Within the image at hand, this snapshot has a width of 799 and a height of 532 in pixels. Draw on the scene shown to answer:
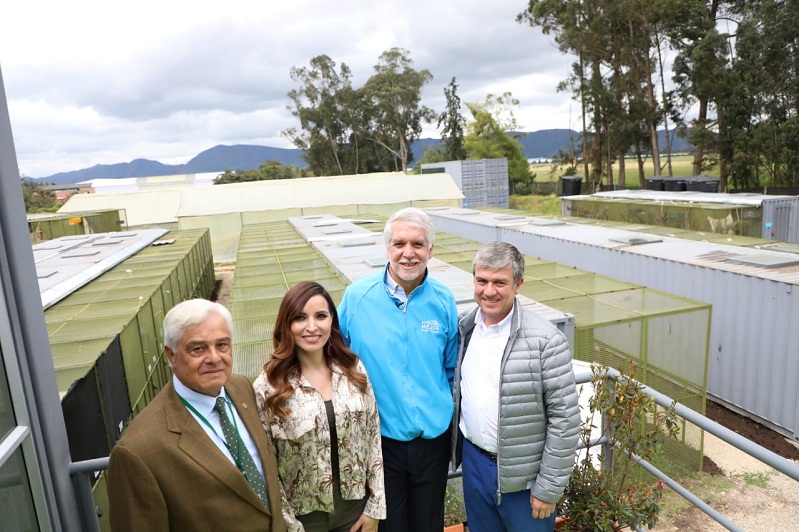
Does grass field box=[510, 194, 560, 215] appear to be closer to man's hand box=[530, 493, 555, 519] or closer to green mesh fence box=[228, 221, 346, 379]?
green mesh fence box=[228, 221, 346, 379]

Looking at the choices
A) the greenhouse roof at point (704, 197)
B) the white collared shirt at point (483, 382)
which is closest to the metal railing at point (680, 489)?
the white collared shirt at point (483, 382)

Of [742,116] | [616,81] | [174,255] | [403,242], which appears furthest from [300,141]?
[403,242]

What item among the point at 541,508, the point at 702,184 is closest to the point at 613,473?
the point at 541,508

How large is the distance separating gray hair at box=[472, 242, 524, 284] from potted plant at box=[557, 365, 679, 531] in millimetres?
1020

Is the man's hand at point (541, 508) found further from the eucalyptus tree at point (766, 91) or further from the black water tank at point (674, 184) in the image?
the eucalyptus tree at point (766, 91)

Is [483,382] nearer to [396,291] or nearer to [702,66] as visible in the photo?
[396,291]

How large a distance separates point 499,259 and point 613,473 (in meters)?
1.82

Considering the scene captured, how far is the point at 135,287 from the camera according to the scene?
9.71 metres

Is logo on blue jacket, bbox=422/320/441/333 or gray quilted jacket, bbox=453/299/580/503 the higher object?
logo on blue jacket, bbox=422/320/441/333

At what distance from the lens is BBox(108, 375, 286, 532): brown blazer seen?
5.99ft

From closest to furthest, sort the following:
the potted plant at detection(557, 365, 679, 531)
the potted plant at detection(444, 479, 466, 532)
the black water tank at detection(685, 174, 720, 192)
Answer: the potted plant at detection(557, 365, 679, 531) → the potted plant at detection(444, 479, 466, 532) → the black water tank at detection(685, 174, 720, 192)

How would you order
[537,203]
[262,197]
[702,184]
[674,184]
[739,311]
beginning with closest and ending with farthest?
1. [739,311]
2. [702,184]
3. [674,184]
4. [262,197]
5. [537,203]

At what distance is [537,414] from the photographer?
262 centimetres

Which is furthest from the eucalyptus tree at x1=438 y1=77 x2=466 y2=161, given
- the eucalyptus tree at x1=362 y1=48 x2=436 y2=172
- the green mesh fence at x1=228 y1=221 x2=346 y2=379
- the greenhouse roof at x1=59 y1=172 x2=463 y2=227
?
the green mesh fence at x1=228 y1=221 x2=346 y2=379
